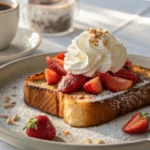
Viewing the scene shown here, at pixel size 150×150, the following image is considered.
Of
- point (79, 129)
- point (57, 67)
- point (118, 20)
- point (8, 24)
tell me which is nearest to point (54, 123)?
point (79, 129)

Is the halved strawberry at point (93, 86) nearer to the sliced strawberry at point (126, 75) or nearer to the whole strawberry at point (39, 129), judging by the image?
the sliced strawberry at point (126, 75)

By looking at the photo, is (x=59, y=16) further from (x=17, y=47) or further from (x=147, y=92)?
(x=147, y=92)

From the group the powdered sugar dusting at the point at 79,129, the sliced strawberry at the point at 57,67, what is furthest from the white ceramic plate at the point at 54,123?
the sliced strawberry at the point at 57,67

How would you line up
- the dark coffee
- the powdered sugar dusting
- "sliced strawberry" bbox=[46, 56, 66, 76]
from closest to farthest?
1. the powdered sugar dusting
2. "sliced strawberry" bbox=[46, 56, 66, 76]
3. the dark coffee

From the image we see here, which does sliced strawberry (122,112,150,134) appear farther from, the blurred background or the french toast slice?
the blurred background

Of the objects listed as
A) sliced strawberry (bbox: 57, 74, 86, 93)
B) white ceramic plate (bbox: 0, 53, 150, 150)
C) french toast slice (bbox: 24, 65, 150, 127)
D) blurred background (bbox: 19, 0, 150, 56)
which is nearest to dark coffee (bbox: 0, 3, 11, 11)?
blurred background (bbox: 19, 0, 150, 56)

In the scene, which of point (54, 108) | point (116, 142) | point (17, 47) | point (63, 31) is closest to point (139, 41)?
point (63, 31)
